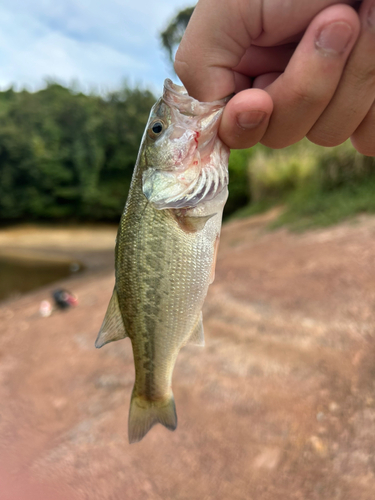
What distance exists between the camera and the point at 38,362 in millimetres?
6078

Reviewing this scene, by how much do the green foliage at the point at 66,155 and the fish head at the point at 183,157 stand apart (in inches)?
973

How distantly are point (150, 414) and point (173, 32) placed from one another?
95.6ft

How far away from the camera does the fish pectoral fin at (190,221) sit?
169 cm

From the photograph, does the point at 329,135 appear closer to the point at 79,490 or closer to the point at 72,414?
the point at 79,490

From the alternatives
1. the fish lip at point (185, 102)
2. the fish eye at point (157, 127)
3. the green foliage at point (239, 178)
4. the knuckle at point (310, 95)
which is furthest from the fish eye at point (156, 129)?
the green foliage at point (239, 178)

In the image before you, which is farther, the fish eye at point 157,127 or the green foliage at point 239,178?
the green foliage at point 239,178

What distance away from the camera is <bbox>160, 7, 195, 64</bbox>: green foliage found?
79.8 ft

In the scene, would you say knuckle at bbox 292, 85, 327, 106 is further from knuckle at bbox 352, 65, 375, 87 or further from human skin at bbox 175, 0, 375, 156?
knuckle at bbox 352, 65, 375, 87

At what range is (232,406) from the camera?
3963 mm

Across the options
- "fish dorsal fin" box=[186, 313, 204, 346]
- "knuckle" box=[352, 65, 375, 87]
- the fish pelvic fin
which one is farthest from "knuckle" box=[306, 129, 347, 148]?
the fish pelvic fin

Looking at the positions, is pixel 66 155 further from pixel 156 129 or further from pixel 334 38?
pixel 334 38

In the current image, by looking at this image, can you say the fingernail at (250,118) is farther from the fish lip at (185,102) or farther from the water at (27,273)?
the water at (27,273)

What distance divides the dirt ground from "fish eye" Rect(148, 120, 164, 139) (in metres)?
3.09

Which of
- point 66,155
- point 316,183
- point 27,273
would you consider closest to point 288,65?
point 316,183
